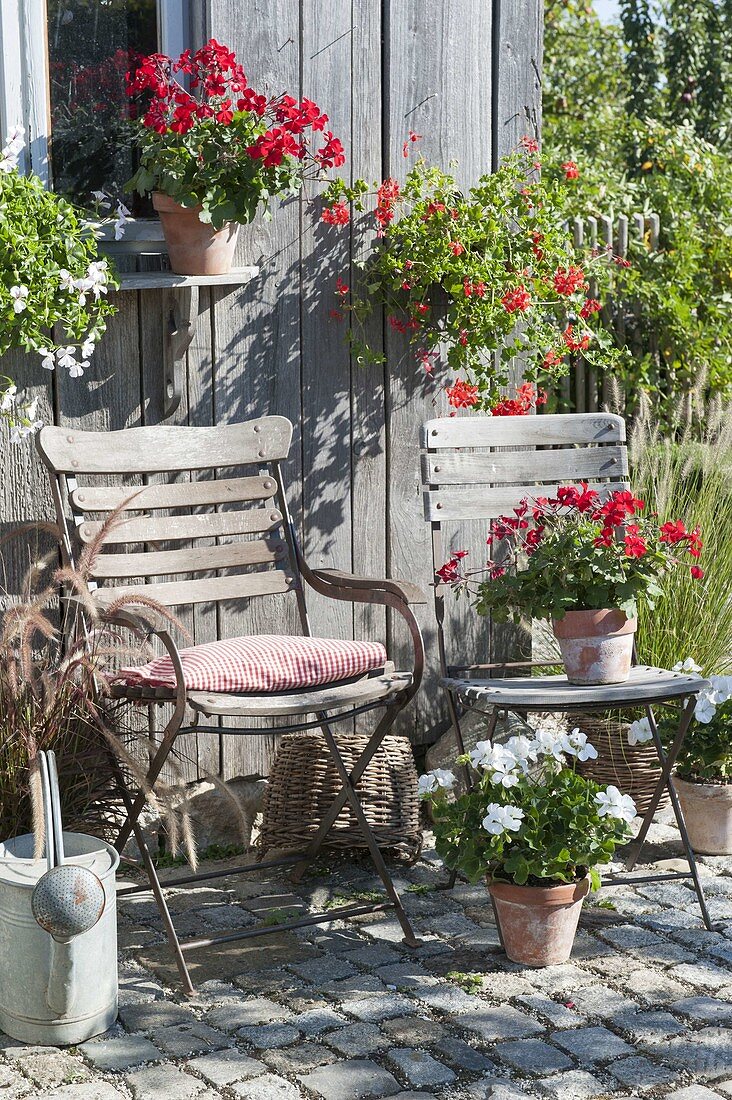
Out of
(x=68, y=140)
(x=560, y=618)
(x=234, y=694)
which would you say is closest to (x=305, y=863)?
(x=234, y=694)

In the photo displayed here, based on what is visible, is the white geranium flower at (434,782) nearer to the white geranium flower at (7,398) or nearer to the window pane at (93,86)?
the white geranium flower at (7,398)

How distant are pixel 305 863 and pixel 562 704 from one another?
0.86m

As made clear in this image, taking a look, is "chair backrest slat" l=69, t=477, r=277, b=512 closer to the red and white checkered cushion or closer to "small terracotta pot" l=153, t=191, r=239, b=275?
the red and white checkered cushion

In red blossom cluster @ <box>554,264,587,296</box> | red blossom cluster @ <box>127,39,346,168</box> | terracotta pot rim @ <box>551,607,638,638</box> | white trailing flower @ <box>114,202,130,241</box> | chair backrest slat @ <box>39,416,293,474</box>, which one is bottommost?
terracotta pot rim @ <box>551,607,638,638</box>

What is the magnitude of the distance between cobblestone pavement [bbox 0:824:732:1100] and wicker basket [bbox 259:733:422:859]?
0.59 ft

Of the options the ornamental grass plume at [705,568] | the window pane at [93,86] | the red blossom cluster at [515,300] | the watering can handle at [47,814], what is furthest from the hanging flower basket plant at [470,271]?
the watering can handle at [47,814]

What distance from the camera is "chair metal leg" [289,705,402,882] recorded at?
3047mm

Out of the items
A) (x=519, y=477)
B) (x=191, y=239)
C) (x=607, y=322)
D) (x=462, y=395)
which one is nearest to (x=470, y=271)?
(x=462, y=395)

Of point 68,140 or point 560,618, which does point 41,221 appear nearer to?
point 68,140

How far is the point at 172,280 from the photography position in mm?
3188

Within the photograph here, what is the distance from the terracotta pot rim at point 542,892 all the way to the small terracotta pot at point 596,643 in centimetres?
50

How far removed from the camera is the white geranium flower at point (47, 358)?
9.73ft

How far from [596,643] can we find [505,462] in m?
0.70

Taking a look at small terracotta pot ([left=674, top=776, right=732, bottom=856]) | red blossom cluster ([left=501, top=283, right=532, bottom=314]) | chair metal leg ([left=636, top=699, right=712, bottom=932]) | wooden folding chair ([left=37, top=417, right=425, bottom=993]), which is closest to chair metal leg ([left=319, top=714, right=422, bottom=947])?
wooden folding chair ([left=37, top=417, right=425, bottom=993])
